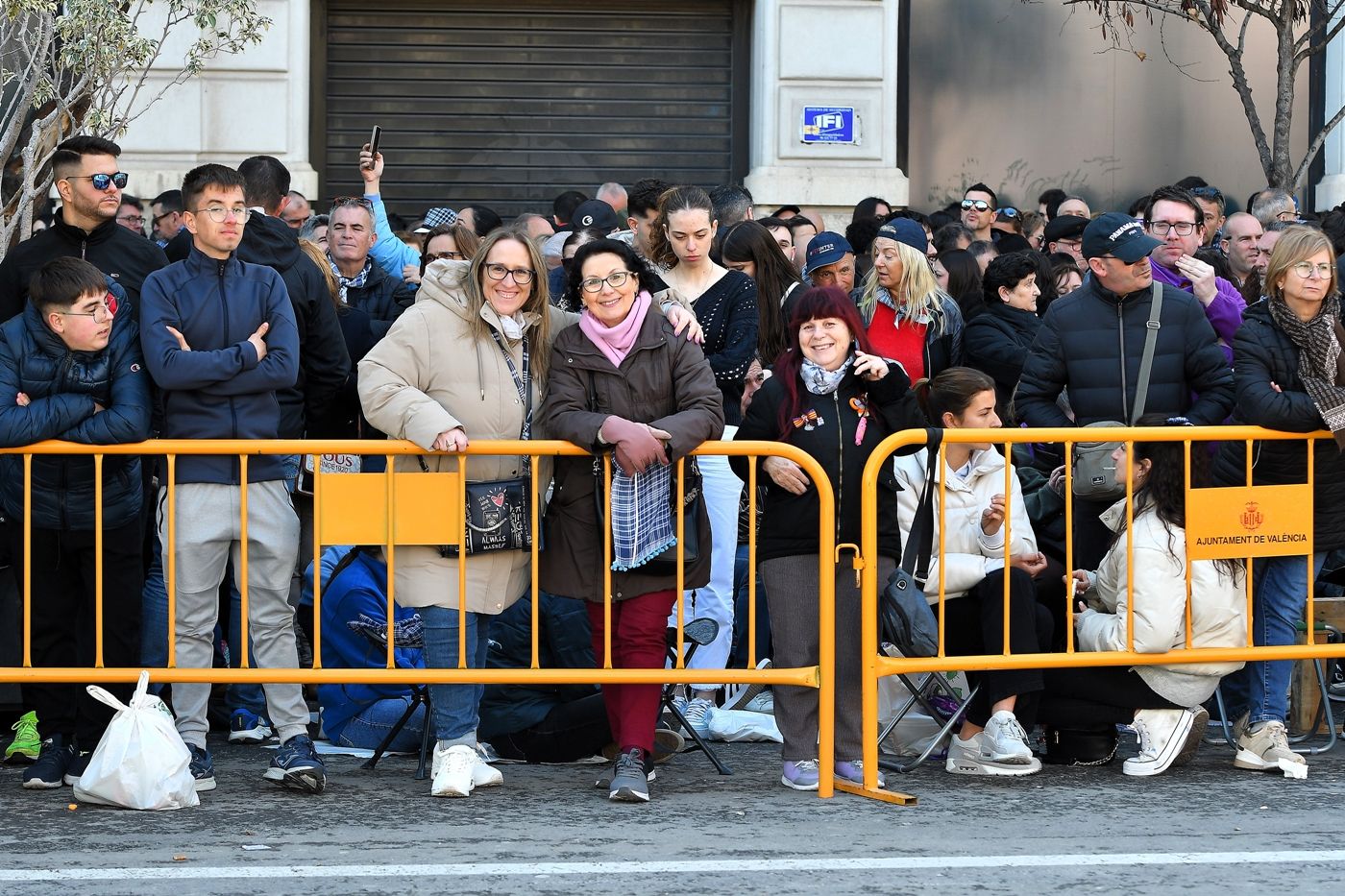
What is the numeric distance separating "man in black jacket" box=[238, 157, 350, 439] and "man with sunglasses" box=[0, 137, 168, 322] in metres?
0.47

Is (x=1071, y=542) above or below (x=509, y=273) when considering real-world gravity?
below

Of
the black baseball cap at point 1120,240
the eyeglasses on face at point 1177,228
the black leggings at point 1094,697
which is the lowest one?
the black leggings at point 1094,697

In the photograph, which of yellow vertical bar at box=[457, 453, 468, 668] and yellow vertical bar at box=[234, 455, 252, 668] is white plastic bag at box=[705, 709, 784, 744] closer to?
yellow vertical bar at box=[457, 453, 468, 668]

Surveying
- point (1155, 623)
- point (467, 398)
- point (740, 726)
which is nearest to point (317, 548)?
point (467, 398)

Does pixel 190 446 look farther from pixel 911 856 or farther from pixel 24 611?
pixel 911 856

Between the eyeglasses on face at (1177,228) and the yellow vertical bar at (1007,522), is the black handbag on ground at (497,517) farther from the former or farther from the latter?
the eyeglasses on face at (1177,228)

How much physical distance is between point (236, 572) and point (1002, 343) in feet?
12.4

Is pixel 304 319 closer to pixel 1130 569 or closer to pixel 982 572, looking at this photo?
pixel 982 572

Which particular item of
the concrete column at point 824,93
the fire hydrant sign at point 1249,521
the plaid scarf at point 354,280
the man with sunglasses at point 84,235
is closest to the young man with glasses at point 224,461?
the man with sunglasses at point 84,235

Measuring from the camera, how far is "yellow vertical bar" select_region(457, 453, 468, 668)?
6.66 meters

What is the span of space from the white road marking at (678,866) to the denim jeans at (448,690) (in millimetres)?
1117

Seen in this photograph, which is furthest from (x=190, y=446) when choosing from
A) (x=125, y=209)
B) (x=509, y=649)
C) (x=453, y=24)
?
(x=453, y=24)

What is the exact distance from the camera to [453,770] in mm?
6676

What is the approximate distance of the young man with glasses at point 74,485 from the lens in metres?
6.66
